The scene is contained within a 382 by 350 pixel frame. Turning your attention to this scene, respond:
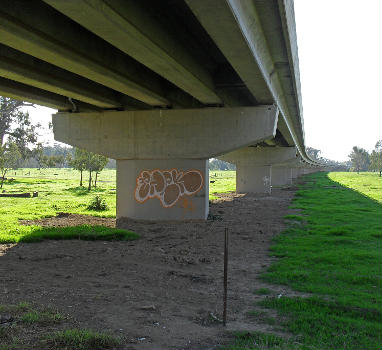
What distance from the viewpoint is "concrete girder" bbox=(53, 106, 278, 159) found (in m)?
15.7

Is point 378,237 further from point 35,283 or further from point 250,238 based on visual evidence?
point 35,283

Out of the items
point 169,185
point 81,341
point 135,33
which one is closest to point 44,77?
point 135,33

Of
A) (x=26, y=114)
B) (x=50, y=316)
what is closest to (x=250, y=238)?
(x=50, y=316)

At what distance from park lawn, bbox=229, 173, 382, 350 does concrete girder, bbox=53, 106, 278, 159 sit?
13.3ft

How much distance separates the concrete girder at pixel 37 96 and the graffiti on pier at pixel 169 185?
12.4 feet

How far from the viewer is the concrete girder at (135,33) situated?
6.60 meters

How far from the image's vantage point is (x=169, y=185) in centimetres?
1623

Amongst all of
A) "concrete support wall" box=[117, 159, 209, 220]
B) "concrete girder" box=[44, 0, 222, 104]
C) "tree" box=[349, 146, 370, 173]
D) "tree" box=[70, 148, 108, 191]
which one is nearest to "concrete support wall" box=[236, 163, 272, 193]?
"tree" box=[70, 148, 108, 191]

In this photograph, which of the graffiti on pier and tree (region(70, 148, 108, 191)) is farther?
tree (region(70, 148, 108, 191))

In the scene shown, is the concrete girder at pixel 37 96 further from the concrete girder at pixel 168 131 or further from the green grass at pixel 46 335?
the green grass at pixel 46 335

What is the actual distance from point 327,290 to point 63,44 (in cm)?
690

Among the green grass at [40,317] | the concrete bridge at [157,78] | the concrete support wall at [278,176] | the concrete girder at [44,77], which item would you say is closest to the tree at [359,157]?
the concrete support wall at [278,176]

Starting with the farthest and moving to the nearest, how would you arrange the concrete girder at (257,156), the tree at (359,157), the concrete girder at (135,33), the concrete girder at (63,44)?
1. the tree at (359,157)
2. the concrete girder at (257,156)
3. the concrete girder at (63,44)
4. the concrete girder at (135,33)

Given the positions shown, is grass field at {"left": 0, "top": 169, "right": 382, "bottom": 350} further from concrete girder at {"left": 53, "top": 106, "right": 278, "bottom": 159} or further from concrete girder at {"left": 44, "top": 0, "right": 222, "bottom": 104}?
concrete girder at {"left": 44, "top": 0, "right": 222, "bottom": 104}
